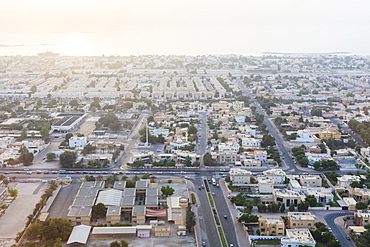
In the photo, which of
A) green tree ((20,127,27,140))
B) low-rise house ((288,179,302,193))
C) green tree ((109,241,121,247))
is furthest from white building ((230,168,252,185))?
green tree ((20,127,27,140))

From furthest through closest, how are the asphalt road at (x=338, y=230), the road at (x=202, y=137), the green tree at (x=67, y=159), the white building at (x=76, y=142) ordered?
the white building at (x=76, y=142)
the road at (x=202, y=137)
the green tree at (x=67, y=159)
the asphalt road at (x=338, y=230)

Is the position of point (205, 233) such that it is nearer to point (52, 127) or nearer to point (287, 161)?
point (287, 161)

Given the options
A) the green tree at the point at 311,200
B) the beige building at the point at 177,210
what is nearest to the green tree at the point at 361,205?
the green tree at the point at 311,200

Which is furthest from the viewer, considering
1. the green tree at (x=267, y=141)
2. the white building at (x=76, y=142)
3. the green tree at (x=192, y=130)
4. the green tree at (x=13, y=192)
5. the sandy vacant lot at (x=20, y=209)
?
the green tree at (x=192, y=130)

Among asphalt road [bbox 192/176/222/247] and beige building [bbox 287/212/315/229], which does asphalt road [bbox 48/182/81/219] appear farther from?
beige building [bbox 287/212/315/229]

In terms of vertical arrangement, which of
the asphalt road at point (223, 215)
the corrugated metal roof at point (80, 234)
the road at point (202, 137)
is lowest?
the asphalt road at point (223, 215)

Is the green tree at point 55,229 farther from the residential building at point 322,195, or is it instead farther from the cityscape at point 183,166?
the residential building at point 322,195
